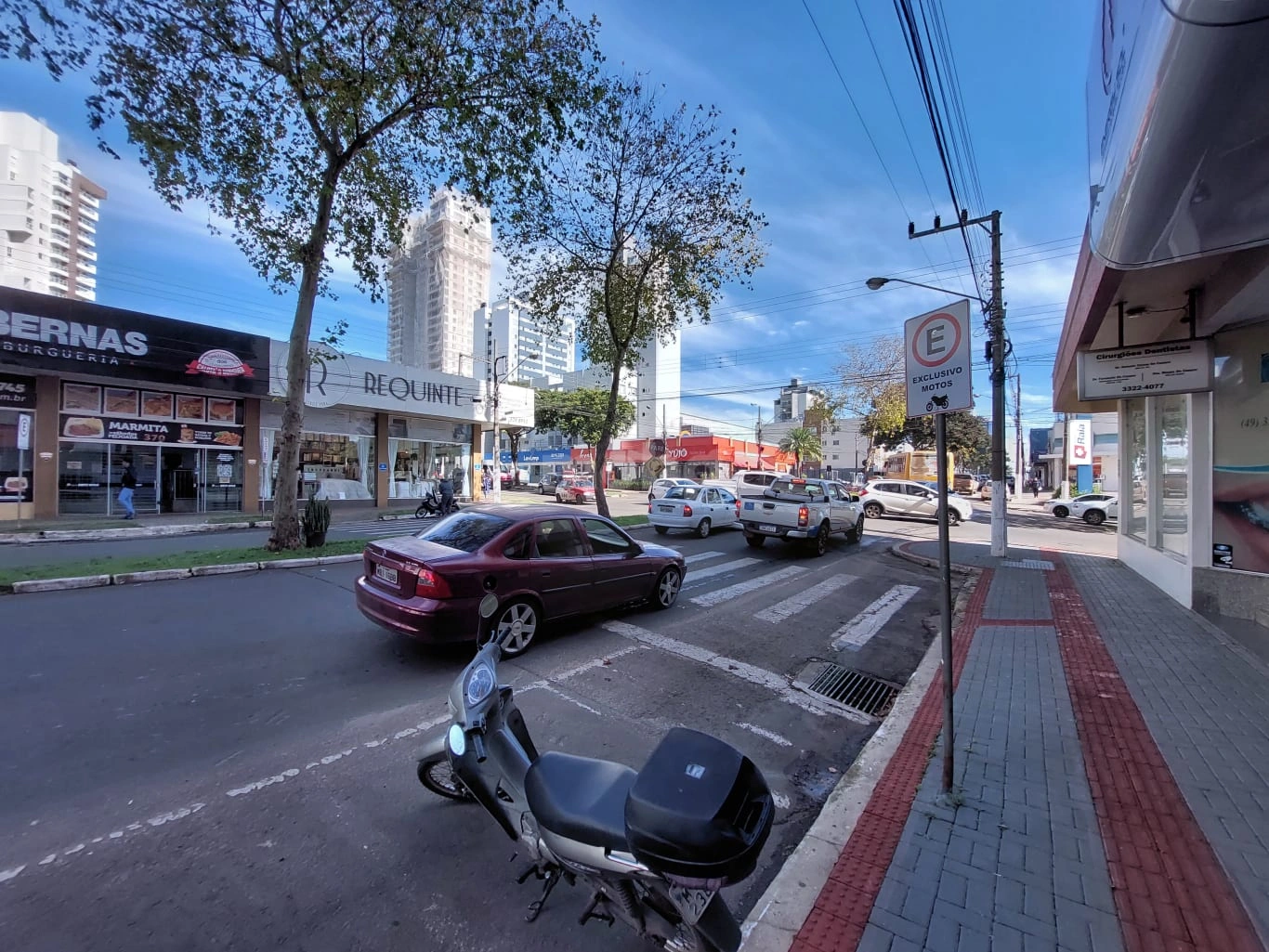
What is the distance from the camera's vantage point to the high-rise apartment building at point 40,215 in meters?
20.3

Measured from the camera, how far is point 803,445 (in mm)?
61438

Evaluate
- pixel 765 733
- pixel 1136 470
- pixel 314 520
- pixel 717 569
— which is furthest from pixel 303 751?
pixel 1136 470

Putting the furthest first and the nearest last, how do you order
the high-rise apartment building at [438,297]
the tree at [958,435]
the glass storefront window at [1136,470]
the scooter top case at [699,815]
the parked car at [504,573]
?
the tree at [958,435] < the high-rise apartment building at [438,297] < the glass storefront window at [1136,470] < the parked car at [504,573] < the scooter top case at [699,815]

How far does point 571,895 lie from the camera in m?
2.38

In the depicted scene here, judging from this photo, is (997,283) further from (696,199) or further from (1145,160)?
(1145,160)

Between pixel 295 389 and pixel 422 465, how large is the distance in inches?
576

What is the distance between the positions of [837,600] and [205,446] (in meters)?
20.1

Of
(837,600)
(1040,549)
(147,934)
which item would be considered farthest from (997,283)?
(147,934)

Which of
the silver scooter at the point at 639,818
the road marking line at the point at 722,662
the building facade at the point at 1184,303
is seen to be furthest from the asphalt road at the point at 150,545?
the building facade at the point at 1184,303

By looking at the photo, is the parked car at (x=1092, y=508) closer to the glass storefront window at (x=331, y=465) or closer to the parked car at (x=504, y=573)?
the parked car at (x=504, y=573)

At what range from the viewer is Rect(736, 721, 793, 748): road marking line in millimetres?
3926

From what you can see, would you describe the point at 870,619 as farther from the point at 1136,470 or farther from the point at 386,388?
the point at 386,388

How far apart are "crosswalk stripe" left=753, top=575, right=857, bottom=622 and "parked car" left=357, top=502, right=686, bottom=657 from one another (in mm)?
1754

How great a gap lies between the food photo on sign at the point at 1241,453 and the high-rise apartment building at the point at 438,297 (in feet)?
108
